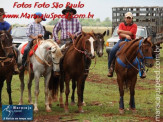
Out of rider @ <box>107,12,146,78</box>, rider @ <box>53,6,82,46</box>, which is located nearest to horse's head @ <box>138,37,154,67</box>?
rider @ <box>107,12,146,78</box>

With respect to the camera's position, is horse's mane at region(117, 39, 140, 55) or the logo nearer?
the logo

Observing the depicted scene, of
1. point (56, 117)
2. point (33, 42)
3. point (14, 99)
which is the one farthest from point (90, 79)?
point (56, 117)

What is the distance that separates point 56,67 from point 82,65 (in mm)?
693

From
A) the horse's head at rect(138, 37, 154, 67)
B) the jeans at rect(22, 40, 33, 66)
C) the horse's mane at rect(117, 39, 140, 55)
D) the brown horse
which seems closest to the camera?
the horse's head at rect(138, 37, 154, 67)

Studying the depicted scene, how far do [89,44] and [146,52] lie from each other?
1410mm

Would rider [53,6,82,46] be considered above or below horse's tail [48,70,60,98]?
above

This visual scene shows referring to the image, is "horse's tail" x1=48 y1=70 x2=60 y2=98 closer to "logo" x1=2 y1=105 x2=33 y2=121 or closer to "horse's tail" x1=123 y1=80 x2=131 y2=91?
"horse's tail" x1=123 y1=80 x2=131 y2=91

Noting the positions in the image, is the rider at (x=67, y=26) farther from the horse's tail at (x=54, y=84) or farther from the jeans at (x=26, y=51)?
the horse's tail at (x=54, y=84)

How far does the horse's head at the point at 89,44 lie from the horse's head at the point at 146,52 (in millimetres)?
1191

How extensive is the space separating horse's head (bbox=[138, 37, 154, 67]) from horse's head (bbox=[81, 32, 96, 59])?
1.19 meters

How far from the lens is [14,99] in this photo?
13773 mm

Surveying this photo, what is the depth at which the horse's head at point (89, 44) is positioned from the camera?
10523mm

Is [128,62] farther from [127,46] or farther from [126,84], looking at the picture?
[126,84]

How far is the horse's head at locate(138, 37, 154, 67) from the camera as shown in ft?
34.0
